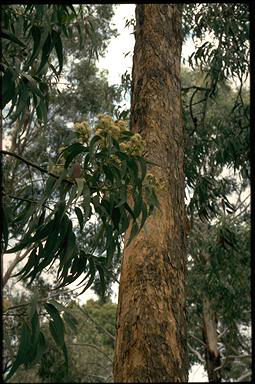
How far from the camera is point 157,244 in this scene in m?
2.06

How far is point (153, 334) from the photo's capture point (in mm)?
1797

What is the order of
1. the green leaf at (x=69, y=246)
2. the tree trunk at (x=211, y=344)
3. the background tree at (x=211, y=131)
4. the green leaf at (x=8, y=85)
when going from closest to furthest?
the green leaf at (x=69, y=246), the green leaf at (x=8, y=85), the background tree at (x=211, y=131), the tree trunk at (x=211, y=344)

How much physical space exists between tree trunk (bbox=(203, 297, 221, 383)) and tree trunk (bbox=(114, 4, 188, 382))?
26.9 feet

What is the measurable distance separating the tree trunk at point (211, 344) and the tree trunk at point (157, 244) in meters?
8.19

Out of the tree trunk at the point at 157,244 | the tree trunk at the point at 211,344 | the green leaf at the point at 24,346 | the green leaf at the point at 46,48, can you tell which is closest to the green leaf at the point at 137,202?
the tree trunk at the point at 157,244

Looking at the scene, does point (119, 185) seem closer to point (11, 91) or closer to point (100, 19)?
point (11, 91)

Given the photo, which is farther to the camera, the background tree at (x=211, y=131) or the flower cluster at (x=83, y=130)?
the background tree at (x=211, y=131)

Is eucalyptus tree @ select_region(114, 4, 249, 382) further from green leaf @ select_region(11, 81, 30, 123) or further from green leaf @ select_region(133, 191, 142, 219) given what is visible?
green leaf @ select_region(11, 81, 30, 123)

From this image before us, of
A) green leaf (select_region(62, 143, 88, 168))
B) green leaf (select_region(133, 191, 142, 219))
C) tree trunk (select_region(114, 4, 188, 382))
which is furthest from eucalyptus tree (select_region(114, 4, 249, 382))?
green leaf (select_region(62, 143, 88, 168))

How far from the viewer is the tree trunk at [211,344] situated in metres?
10.6

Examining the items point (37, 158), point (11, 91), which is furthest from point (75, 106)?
point (11, 91)

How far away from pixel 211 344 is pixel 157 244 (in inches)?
377

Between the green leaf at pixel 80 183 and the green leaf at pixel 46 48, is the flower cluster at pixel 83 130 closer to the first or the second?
the green leaf at pixel 80 183

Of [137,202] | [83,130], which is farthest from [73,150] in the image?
[137,202]
